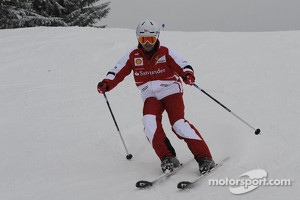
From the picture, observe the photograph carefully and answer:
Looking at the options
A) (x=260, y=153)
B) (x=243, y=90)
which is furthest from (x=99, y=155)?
(x=243, y=90)

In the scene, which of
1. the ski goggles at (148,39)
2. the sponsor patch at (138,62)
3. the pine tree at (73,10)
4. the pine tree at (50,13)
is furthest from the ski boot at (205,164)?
the pine tree at (73,10)

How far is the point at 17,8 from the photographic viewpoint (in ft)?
69.5

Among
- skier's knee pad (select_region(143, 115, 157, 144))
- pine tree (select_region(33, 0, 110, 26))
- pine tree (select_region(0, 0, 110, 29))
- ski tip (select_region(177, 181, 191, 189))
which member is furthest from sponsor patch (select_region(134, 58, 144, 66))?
pine tree (select_region(33, 0, 110, 26))

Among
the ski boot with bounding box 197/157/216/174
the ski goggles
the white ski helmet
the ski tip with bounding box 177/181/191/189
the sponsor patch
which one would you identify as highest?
the white ski helmet

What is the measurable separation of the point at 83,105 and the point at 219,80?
104 inches

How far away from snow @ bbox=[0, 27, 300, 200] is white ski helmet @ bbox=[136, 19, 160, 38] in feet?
5.12

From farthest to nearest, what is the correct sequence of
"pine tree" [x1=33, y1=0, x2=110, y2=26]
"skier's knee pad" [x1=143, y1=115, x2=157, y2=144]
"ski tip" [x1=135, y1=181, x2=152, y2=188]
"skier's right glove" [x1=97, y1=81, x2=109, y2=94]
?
1. "pine tree" [x1=33, y1=0, x2=110, y2=26]
2. "skier's right glove" [x1=97, y1=81, x2=109, y2=94]
3. "skier's knee pad" [x1=143, y1=115, x2=157, y2=144]
4. "ski tip" [x1=135, y1=181, x2=152, y2=188]

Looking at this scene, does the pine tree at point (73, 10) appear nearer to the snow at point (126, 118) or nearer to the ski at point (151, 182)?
the snow at point (126, 118)

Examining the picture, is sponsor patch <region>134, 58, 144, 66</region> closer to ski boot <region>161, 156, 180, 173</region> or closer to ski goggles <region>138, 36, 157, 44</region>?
ski goggles <region>138, 36, 157, 44</region>

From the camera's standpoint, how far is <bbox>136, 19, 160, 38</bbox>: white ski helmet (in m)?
4.84

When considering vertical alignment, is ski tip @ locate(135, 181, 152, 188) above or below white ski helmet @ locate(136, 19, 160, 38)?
below

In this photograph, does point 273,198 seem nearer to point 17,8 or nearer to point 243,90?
point 243,90

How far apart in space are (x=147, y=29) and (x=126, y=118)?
7.33ft

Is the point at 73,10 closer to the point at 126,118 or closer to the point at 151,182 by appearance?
the point at 126,118
